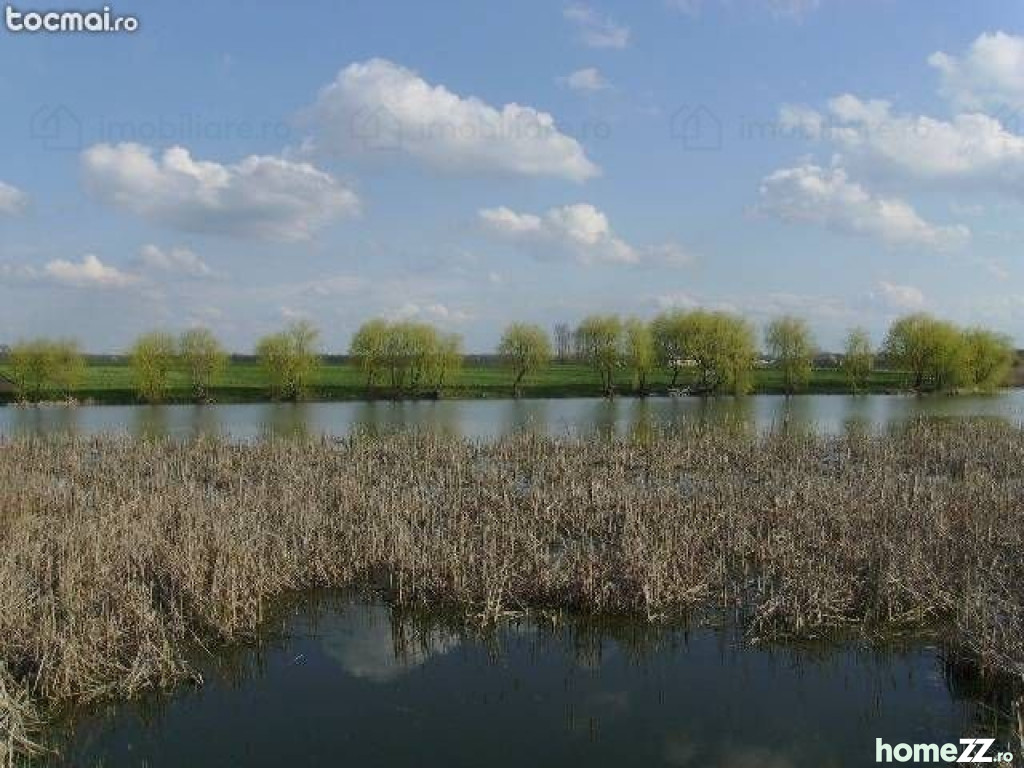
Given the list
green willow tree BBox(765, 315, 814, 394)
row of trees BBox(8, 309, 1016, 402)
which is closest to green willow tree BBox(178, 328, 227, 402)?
row of trees BBox(8, 309, 1016, 402)

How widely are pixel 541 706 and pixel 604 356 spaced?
261 feet

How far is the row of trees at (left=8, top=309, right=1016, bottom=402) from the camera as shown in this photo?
249ft

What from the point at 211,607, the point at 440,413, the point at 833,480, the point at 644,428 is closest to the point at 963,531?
the point at 833,480

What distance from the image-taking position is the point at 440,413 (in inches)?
2149

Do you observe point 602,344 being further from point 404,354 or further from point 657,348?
point 404,354

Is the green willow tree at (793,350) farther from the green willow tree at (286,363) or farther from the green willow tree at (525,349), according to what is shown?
the green willow tree at (286,363)

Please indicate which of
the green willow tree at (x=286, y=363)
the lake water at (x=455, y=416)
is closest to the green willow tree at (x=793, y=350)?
the lake water at (x=455, y=416)

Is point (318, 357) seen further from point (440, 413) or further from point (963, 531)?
point (963, 531)

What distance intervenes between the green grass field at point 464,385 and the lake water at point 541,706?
224 ft

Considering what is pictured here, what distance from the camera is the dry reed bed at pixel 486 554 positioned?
29.2 feet

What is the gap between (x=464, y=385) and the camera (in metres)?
86.2

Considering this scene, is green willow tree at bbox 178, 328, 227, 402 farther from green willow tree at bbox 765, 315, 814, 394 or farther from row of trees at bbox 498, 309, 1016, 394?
green willow tree at bbox 765, 315, 814, 394

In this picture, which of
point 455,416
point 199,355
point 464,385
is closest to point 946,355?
point 464,385

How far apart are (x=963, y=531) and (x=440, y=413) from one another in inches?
1706
